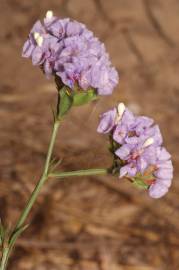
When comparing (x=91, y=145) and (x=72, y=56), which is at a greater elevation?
→ (x=72, y=56)

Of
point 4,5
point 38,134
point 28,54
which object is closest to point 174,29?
point 4,5

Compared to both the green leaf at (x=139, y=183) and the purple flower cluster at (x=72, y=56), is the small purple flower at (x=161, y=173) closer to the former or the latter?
the green leaf at (x=139, y=183)

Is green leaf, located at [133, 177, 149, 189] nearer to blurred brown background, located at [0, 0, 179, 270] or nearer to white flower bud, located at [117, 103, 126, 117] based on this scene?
white flower bud, located at [117, 103, 126, 117]

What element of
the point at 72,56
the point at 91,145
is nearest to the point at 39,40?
the point at 72,56

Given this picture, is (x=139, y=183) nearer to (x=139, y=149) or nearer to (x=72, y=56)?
(x=139, y=149)

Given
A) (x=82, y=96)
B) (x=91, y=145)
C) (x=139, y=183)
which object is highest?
(x=82, y=96)

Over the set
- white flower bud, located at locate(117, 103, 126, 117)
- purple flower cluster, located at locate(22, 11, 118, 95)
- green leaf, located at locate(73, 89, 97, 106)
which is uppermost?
purple flower cluster, located at locate(22, 11, 118, 95)

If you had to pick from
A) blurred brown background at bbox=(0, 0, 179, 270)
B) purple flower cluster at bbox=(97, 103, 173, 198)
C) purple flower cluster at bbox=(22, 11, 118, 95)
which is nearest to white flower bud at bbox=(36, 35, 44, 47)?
purple flower cluster at bbox=(22, 11, 118, 95)

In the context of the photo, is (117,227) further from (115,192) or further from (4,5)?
(4,5)
